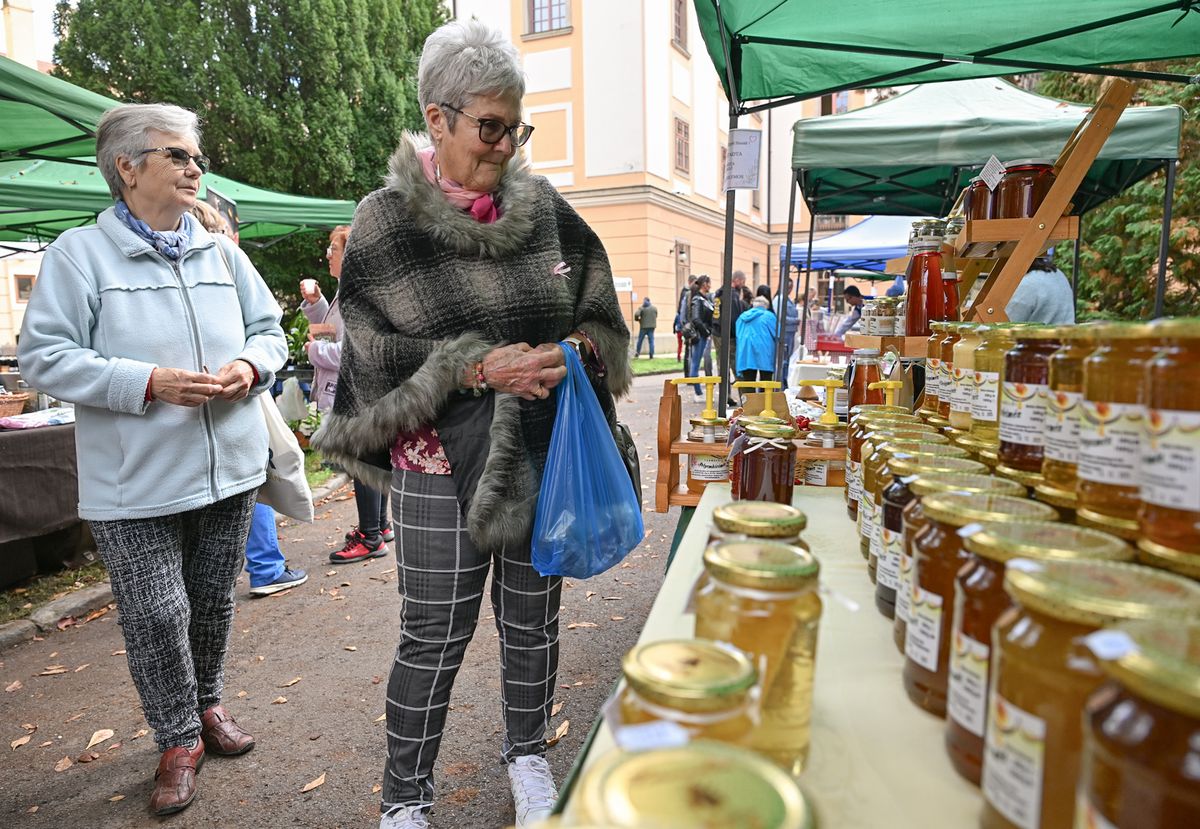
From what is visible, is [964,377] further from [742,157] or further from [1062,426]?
[742,157]

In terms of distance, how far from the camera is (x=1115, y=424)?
3.01ft

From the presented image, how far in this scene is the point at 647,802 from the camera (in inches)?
24.4

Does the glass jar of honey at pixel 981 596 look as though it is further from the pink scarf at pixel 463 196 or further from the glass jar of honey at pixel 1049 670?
the pink scarf at pixel 463 196

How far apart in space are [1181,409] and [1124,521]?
0.19 m

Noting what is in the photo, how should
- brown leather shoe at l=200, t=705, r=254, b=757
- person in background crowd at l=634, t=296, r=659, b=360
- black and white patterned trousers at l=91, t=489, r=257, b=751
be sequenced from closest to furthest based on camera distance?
black and white patterned trousers at l=91, t=489, r=257, b=751 → brown leather shoe at l=200, t=705, r=254, b=757 → person in background crowd at l=634, t=296, r=659, b=360

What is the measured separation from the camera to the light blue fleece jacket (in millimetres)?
2215

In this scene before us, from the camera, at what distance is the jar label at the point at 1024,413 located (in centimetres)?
118

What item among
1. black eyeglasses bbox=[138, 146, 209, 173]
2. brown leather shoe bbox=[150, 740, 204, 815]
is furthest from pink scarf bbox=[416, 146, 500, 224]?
brown leather shoe bbox=[150, 740, 204, 815]

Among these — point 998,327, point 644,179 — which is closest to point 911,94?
point 998,327

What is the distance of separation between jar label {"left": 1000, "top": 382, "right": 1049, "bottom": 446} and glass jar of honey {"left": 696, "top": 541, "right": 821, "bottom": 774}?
52 cm

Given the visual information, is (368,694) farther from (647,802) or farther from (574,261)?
(647,802)

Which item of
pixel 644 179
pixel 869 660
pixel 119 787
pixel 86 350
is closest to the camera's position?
pixel 869 660

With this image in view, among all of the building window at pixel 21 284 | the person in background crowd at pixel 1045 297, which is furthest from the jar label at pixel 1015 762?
the building window at pixel 21 284

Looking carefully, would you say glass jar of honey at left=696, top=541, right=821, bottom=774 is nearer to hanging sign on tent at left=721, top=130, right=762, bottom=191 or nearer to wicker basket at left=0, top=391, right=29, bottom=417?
hanging sign on tent at left=721, top=130, right=762, bottom=191
